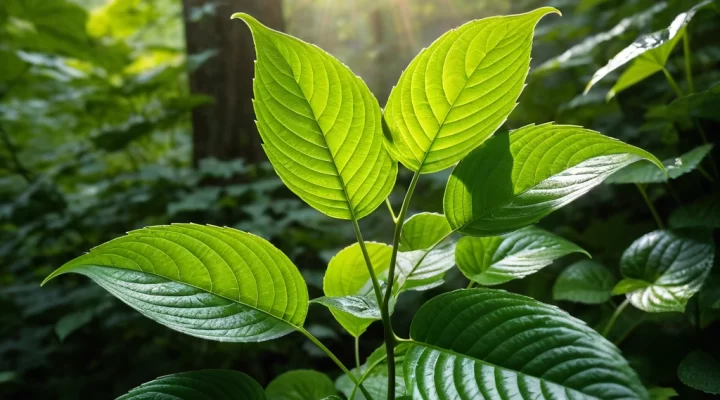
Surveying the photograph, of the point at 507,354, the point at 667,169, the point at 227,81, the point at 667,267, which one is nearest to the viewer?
the point at 507,354

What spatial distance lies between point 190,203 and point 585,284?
1.38 metres

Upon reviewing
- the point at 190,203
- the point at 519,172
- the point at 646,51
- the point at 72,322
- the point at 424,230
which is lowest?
the point at 72,322

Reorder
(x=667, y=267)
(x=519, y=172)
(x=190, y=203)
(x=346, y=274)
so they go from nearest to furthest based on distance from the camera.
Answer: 1. (x=519, y=172)
2. (x=346, y=274)
3. (x=667, y=267)
4. (x=190, y=203)

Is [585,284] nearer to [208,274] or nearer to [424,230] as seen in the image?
[424,230]

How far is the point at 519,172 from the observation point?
1.70 feet

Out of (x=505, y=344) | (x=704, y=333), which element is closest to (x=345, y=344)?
(x=704, y=333)

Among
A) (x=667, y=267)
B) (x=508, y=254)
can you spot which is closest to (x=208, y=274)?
(x=508, y=254)

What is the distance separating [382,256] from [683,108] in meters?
0.70

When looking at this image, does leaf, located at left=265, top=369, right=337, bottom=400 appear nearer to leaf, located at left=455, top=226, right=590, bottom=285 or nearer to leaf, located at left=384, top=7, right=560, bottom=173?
leaf, located at left=455, top=226, right=590, bottom=285

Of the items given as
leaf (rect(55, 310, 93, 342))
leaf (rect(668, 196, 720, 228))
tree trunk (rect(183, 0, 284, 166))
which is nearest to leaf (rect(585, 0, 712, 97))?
leaf (rect(668, 196, 720, 228))

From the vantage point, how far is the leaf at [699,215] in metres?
0.82

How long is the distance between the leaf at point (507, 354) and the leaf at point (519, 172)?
0.27 ft

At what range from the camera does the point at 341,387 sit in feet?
2.58

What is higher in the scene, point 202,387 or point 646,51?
point 646,51
